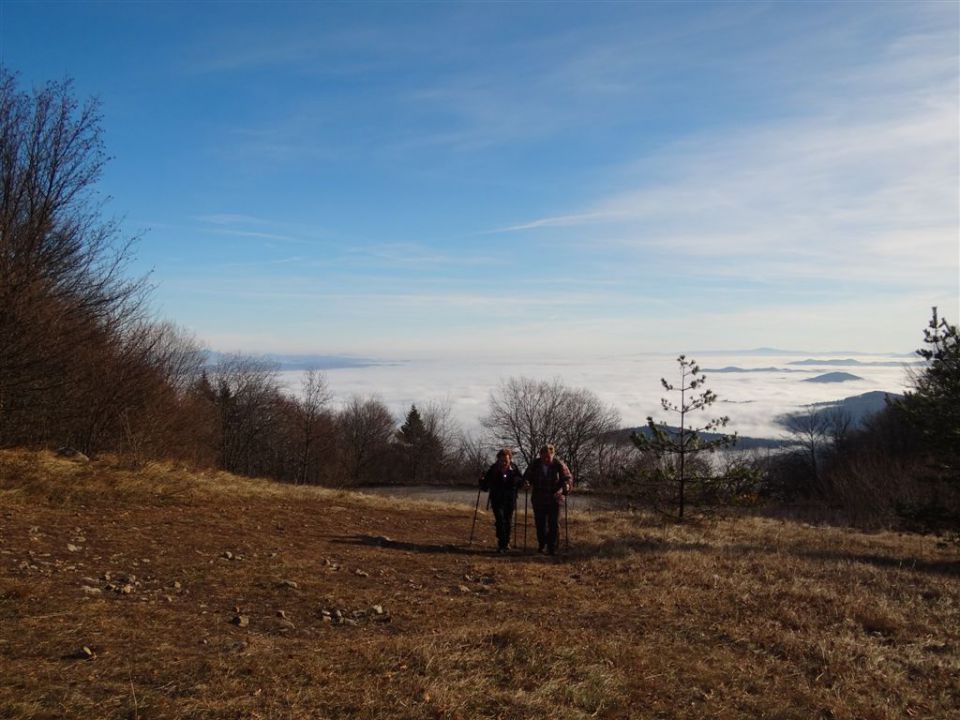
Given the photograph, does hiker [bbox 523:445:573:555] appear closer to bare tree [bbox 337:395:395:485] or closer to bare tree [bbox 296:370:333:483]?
bare tree [bbox 296:370:333:483]

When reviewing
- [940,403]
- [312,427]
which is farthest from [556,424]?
[940,403]

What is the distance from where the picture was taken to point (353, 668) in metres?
4.93

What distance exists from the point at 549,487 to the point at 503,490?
0.87m

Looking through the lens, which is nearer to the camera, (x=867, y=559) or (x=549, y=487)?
(x=549, y=487)

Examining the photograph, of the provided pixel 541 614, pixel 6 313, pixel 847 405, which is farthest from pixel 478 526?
pixel 847 405

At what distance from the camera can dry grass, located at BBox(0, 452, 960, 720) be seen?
14.8 ft

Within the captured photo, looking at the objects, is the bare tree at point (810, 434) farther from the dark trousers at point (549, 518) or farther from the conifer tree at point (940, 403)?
the dark trousers at point (549, 518)

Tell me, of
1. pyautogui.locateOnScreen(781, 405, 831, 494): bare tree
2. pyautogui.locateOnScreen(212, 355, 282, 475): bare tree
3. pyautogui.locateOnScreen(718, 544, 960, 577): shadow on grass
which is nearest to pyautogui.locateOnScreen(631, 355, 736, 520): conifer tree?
pyautogui.locateOnScreen(718, 544, 960, 577): shadow on grass

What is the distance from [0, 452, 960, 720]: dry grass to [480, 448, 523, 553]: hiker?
0.58 meters

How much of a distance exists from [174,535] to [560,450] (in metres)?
55.5

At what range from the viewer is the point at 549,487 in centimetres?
1209

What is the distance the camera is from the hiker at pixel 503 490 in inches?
484

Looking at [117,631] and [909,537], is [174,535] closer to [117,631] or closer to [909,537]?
[117,631]

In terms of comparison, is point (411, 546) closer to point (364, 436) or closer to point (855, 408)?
point (364, 436)
